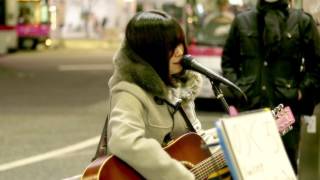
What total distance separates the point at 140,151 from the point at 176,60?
0.51m

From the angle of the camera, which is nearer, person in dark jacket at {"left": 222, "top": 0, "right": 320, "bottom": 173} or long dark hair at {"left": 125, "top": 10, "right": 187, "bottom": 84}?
long dark hair at {"left": 125, "top": 10, "right": 187, "bottom": 84}

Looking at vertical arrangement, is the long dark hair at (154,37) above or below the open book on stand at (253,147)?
above

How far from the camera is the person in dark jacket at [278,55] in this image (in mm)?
5184

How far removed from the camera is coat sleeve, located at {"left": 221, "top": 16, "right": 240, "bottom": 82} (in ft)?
17.8

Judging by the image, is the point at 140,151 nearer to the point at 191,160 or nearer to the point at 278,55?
the point at 191,160

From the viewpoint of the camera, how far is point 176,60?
3529 mm

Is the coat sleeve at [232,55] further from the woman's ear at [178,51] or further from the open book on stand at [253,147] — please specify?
the open book on stand at [253,147]

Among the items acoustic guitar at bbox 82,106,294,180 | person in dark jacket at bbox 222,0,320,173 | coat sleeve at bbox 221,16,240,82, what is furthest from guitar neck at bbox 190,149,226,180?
coat sleeve at bbox 221,16,240,82

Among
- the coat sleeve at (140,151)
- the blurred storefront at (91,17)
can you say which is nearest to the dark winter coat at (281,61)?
the coat sleeve at (140,151)

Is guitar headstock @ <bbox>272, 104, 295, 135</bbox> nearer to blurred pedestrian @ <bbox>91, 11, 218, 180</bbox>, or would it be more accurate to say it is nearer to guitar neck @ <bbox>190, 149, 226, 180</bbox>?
guitar neck @ <bbox>190, 149, 226, 180</bbox>

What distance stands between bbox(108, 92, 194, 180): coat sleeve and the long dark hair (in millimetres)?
305

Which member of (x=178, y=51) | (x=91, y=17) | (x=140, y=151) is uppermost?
(x=178, y=51)

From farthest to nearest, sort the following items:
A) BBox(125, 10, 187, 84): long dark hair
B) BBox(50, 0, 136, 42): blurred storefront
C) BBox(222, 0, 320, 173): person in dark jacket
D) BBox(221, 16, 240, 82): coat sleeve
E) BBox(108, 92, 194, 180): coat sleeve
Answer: BBox(50, 0, 136, 42): blurred storefront, BBox(221, 16, 240, 82): coat sleeve, BBox(222, 0, 320, 173): person in dark jacket, BBox(125, 10, 187, 84): long dark hair, BBox(108, 92, 194, 180): coat sleeve

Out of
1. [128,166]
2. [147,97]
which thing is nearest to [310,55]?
[147,97]
